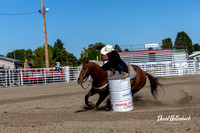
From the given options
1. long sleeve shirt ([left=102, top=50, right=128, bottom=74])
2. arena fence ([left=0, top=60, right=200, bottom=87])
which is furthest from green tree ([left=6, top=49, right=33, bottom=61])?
long sleeve shirt ([left=102, top=50, right=128, bottom=74])

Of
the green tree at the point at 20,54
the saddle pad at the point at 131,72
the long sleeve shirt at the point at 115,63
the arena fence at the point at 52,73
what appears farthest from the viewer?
the green tree at the point at 20,54

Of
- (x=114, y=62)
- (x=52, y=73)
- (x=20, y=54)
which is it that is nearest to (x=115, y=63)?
(x=114, y=62)

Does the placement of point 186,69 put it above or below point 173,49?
below

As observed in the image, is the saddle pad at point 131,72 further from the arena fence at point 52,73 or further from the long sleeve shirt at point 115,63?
the arena fence at point 52,73

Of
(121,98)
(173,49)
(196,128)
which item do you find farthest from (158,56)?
(196,128)

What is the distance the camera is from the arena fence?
18359mm

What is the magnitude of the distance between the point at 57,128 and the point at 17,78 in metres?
15.8

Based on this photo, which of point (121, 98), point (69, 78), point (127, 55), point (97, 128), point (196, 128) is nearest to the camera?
point (196, 128)

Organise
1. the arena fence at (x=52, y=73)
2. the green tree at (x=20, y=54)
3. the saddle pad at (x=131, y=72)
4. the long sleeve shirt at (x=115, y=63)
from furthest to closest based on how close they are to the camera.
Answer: the green tree at (x=20, y=54) → the arena fence at (x=52, y=73) → the saddle pad at (x=131, y=72) → the long sleeve shirt at (x=115, y=63)

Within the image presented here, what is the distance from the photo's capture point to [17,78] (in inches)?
739

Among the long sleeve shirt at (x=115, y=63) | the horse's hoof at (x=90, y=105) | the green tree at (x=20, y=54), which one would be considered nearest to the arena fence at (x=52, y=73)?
the long sleeve shirt at (x=115, y=63)

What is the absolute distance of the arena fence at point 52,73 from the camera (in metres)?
18.4

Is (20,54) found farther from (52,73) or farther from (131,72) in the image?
(131,72)

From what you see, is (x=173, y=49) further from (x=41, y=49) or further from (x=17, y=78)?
(x=41, y=49)
